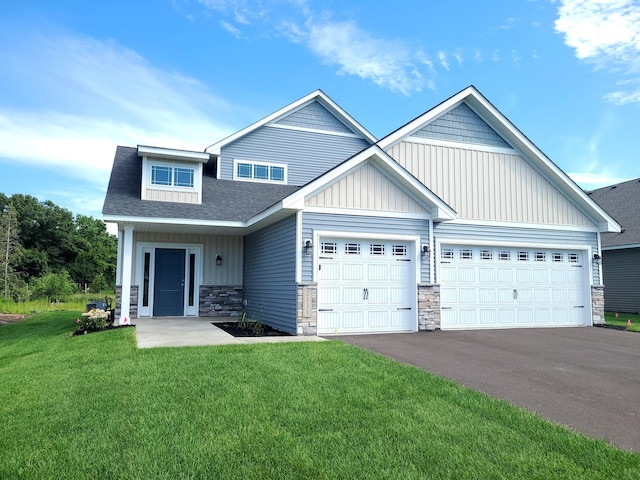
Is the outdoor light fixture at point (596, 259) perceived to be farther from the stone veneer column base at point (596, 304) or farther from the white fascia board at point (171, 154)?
the white fascia board at point (171, 154)

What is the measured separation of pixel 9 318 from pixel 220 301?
8.46m

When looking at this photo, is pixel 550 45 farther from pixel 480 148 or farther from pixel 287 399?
pixel 287 399

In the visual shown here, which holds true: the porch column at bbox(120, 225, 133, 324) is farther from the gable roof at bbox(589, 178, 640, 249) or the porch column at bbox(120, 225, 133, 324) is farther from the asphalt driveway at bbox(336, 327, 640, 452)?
the gable roof at bbox(589, 178, 640, 249)

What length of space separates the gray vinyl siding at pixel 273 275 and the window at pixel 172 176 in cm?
252

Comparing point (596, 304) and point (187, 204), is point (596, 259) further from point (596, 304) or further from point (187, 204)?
point (187, 204)

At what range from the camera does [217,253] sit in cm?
1462

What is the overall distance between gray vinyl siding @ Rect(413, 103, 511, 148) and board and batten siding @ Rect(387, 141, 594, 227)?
0.29 m

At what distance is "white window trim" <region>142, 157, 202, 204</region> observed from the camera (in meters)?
13.1

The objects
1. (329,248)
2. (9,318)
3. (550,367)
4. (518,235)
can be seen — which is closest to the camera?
(550,367)

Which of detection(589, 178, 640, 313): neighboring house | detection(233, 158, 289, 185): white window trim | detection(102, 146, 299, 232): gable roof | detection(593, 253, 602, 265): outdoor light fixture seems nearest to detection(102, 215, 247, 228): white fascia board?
detection(102, 146, 299, 232): gable roof

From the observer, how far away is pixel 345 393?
5145 millimetres

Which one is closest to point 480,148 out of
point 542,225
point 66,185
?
point 542,225

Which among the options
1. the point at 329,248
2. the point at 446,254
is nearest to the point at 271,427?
the point at 329,248

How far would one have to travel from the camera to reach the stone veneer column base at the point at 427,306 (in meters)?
10.9
